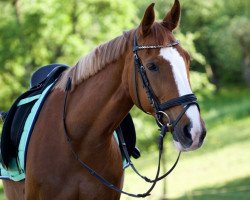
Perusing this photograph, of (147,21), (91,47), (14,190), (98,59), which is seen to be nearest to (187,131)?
(147,21)

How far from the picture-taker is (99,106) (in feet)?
13.3

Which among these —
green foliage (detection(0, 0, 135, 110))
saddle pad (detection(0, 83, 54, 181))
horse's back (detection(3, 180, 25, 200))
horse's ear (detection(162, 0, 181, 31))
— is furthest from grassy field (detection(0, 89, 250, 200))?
horse's ear (detection(162, 0, 181, 31))

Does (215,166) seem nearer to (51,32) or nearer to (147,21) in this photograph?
(51,32)

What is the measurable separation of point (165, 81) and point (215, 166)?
755 inches

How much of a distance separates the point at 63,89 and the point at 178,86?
1073 millimetres

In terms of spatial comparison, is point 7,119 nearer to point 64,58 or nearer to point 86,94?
point 86,94

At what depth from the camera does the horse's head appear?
11.4ft

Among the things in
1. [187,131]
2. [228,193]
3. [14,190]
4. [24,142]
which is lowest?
[228,193]

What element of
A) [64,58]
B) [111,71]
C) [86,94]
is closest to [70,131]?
[86,94]

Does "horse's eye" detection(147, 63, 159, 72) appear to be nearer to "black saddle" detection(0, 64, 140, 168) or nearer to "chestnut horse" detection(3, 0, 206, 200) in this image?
"chestnut horse" detection(3, 0, 206, 200)

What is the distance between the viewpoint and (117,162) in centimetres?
428

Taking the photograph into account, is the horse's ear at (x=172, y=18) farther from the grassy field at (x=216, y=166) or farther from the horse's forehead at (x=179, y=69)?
the grassy field at (x=216, y=166)

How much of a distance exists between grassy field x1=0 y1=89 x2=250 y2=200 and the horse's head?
25.0 feet

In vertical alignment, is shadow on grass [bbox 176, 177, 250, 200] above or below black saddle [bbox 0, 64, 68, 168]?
below
